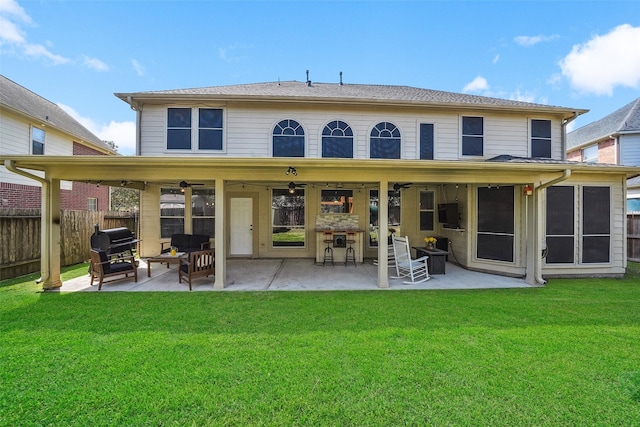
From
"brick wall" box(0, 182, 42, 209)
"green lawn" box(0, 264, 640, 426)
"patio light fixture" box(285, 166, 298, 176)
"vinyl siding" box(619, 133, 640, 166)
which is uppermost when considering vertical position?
"vinyl siding" box(619, 133, 640, 166)

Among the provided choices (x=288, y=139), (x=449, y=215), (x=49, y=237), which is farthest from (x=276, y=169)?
(x=449, y=215)

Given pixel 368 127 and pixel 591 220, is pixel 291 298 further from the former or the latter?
pixel 591 220

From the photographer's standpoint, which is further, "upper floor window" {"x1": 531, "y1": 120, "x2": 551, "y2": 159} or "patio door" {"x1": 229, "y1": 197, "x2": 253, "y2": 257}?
"patio door" {"x1": 229, "y1": 197, "x2": 253, "y2": 257}

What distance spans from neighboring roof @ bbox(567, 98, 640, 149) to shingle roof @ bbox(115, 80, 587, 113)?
8200 millimetres

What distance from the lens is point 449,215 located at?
27.1 ft

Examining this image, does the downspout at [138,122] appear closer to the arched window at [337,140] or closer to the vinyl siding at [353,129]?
the vinyl siding at [353,129]

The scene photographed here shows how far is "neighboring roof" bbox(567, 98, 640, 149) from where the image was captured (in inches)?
502

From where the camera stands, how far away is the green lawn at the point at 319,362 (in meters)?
2.24

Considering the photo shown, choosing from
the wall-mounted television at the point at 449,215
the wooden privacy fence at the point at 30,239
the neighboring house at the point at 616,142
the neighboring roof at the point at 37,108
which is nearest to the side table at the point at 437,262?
the wall-mounted television at the point at 449,215

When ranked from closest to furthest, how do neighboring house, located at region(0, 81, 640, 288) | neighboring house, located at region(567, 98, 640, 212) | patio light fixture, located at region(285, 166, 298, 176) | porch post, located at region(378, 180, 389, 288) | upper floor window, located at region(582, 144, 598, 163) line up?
patio light fixture, located at region(285, 166, 298, 176) → neighboring house, located at region(0, 81, 640, 288) → porch post, located at region(378, 180, 389, 288) → neighboring house, located at region(567, 98, 640, 212) → upper floor window, located at region(582, 144, 598, 163)

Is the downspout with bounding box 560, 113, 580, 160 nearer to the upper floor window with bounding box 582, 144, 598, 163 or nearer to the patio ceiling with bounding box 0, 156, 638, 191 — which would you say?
the patio ceiling with bounding box 0, 156, 638, 191

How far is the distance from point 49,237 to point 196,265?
301cm

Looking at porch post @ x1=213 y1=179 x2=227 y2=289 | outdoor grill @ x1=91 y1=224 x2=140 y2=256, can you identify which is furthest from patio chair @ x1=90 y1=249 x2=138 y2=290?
porch post @ x1=213 y1=179 x2=227 y2=289

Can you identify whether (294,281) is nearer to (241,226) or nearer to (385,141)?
(241,226)
